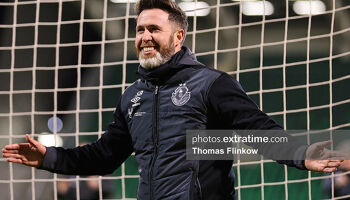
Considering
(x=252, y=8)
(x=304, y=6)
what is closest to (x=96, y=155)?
(x=252, y=8)

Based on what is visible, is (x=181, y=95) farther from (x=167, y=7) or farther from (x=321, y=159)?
(x=321, y=159)

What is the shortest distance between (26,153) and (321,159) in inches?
50.1

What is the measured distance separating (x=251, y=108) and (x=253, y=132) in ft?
0.31

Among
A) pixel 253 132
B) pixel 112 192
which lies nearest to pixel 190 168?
pixel 253 132

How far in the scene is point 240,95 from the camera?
7.95 ft

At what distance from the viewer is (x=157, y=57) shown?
101 inches

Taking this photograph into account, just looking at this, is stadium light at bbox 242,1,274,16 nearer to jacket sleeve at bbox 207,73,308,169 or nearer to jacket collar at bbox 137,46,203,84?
jacket collar at bbox 137,46,203,84

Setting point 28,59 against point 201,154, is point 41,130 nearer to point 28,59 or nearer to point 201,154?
point 28,59

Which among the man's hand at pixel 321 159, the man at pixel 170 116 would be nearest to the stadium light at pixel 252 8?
the man at pixel 170 116

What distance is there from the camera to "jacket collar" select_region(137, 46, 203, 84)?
2.53 meters

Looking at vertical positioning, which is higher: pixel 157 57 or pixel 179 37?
pixel 179 37

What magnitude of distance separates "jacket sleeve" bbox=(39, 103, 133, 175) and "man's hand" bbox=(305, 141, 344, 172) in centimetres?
90

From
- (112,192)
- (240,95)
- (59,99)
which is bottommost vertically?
(112,192)

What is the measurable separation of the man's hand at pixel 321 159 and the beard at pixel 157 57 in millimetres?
726
